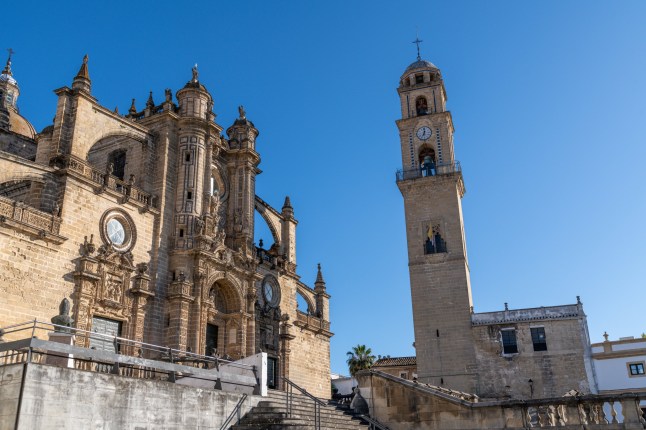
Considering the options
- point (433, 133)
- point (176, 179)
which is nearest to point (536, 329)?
point (433, 133)

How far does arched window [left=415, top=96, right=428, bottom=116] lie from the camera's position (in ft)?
144

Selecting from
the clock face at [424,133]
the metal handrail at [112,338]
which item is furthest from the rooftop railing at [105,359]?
the clock face at [424,133]

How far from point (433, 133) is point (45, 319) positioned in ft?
98.0

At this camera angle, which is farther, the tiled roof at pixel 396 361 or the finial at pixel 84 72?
the tiled roof at pixel 396 361

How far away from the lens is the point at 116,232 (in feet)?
75.6

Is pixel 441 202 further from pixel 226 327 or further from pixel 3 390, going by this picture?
pixel 3 390

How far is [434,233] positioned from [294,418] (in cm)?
2584

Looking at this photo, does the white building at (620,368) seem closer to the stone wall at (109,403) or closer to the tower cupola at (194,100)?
the tower cupola at (194,100)

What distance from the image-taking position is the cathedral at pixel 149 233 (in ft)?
65.1

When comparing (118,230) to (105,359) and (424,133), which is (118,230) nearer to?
(105,359)

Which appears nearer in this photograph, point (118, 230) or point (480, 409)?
point (480, 409)

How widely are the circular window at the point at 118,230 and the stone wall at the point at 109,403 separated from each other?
33.5 ft

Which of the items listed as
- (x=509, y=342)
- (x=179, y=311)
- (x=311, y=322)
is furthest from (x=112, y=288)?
(x=509, y=342)

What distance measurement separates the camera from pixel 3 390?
435 inches
